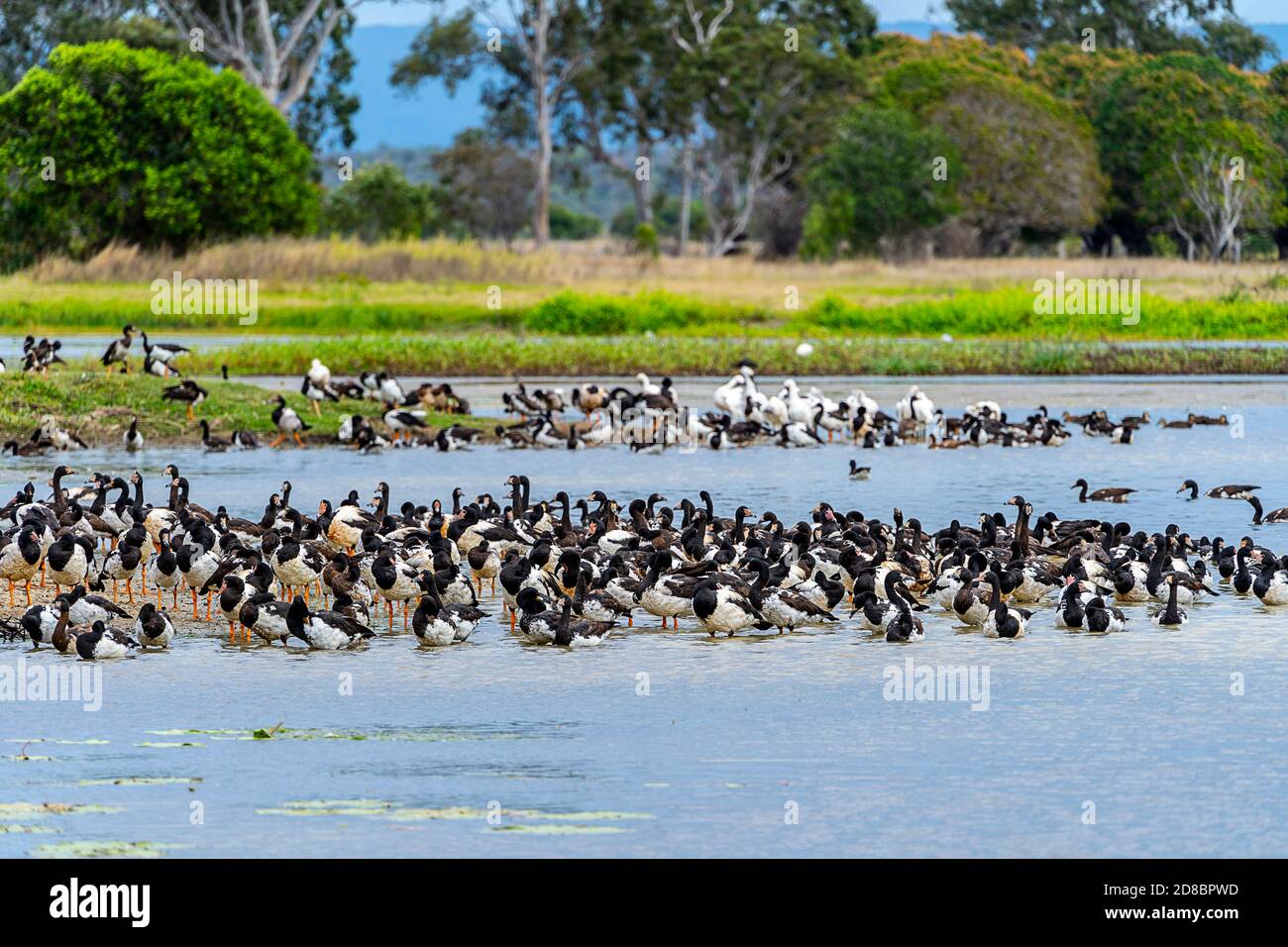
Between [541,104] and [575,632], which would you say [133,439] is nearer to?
[575,632]

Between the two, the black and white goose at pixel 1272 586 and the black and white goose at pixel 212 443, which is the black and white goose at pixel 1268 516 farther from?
the black and white goose at pixel 212 443

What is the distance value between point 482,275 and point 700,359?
19.6 meters

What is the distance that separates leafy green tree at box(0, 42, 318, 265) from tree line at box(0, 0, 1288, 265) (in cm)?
233

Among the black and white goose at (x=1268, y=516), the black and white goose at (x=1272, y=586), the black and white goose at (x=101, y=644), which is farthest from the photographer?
the black and white goose at (x=1268, y=516)

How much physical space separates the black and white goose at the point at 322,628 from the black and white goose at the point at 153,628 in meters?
0.88

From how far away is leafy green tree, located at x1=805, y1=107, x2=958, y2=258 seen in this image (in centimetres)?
7150

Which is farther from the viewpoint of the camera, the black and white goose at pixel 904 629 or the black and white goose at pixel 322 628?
the black and white goose at pixel 904 629

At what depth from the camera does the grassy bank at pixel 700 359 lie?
126ft

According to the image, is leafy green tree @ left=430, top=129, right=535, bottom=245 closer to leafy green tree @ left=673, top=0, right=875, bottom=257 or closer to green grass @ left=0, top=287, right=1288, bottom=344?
leafy green tree @ left=673, top=0, right=875, bottom=257

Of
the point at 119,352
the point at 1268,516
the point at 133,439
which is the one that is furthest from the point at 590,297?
the point at 1268,516

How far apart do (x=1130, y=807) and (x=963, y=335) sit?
38132 mm

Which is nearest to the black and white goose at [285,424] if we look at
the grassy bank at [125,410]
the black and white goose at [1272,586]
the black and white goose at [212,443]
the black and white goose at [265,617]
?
the grassy bank at [125,410]
